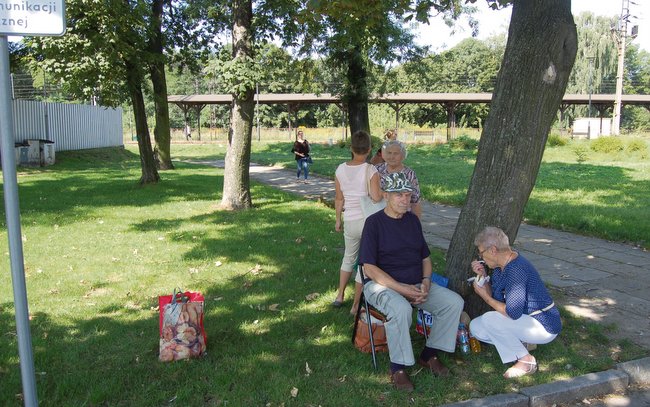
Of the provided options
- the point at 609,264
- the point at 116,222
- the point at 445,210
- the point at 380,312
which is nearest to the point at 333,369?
the point at 380,312

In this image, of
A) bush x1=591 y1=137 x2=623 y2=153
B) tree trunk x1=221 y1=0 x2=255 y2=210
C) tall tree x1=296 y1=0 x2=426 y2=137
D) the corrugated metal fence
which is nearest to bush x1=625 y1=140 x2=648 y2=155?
bush x1=591 y1=137 x2=623 y2=153

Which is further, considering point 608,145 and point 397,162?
point 608,145

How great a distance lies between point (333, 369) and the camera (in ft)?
13.3

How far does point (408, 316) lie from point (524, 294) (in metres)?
0.87

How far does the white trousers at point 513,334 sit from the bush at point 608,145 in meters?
27.9

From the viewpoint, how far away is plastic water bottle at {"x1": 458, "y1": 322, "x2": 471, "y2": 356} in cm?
436

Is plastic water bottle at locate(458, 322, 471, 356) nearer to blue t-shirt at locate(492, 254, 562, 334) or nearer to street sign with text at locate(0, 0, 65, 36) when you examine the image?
blue t-shirt at locate(492, 254, 562, 334)

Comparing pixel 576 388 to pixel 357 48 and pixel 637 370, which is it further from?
pixel 357 48

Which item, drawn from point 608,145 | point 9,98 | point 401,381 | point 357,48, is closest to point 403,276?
point 401,381

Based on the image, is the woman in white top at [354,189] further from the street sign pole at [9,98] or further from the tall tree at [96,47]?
the tall tree at [96,47]

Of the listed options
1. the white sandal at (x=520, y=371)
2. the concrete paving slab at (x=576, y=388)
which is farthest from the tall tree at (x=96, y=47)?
the concrete paving slab at (x=576, y=388)

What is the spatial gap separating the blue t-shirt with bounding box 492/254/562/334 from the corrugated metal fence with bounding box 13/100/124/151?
21461mm

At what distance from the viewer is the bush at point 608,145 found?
28552 millimetres

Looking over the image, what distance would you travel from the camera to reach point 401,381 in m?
3.82
